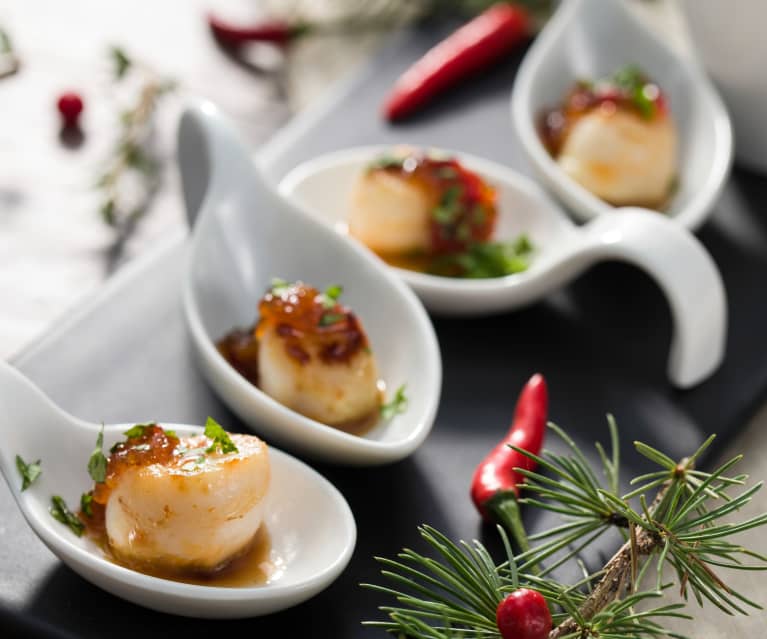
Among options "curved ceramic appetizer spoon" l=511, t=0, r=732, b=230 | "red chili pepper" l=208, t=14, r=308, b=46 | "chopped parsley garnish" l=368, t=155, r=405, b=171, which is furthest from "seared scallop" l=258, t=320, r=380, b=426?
"red chili pepper" l=208, t=14, r=308, b=46

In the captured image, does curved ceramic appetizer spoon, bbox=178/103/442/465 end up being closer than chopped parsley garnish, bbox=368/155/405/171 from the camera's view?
Yes

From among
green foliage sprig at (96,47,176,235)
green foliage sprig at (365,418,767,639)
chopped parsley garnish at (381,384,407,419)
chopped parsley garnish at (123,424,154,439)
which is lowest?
chopped parsley garnish at (381,384,407,419)

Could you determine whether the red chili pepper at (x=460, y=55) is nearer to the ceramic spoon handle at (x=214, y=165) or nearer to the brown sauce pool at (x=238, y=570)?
the ceramic spoon handle at (x=214, y=165)

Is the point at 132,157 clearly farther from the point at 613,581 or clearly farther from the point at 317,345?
the point at 613,581

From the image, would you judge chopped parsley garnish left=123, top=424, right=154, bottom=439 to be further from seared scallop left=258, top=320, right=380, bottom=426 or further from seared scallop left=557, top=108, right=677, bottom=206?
seared scallop left=557, top=108, right=677, bottom=206

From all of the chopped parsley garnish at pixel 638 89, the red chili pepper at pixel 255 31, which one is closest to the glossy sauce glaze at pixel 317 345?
the chopped parsley garnish at pixel 638 89

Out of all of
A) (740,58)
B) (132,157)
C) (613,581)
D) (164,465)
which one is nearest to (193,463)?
(164,465)

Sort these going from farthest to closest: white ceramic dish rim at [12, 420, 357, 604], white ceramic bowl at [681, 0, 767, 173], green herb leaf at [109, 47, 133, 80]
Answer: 1. green herb leaf at [109, 47, 133, 80]
2. white ceramic bowl at [681, 0, 767, 173]
3. white ceramic dish rim at [12, 420, 357, 604]
